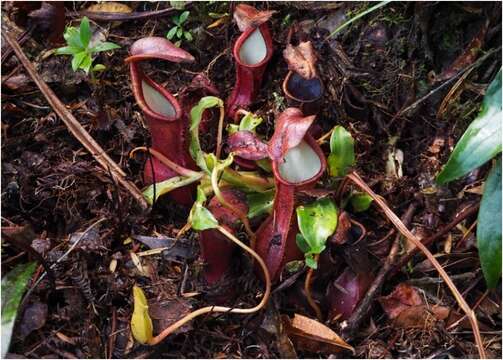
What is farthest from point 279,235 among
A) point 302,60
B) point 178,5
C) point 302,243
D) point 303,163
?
point 178,5

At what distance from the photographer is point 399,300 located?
1.44 metres

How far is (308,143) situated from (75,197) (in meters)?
0.60

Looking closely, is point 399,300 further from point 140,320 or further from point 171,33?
point 171,33

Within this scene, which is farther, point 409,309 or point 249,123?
point 249,123

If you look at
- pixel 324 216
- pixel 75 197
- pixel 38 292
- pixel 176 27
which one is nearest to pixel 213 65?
pixel 176 27

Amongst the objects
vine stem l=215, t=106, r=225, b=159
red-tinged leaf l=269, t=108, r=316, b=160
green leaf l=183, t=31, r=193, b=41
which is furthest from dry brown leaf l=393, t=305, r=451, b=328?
green leaf l=183, t=31, r=193, b=41

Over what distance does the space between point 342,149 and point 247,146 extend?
22 centimetres

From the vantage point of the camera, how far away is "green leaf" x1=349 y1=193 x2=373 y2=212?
1482mm

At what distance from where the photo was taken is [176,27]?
1.78 meters

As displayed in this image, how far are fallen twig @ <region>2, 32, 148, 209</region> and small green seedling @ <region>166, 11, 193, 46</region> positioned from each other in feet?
1.22

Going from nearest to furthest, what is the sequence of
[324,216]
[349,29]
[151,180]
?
[324,216] < [151,180] < [349,29]

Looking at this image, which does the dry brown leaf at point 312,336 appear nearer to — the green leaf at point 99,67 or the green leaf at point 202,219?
the green leaf at point 202,219

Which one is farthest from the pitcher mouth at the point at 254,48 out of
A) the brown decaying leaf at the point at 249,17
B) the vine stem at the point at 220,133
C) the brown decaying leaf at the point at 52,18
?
the brown decaying leaf at the point at 52,18

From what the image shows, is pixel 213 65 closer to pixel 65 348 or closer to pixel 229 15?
pixel 229 15
